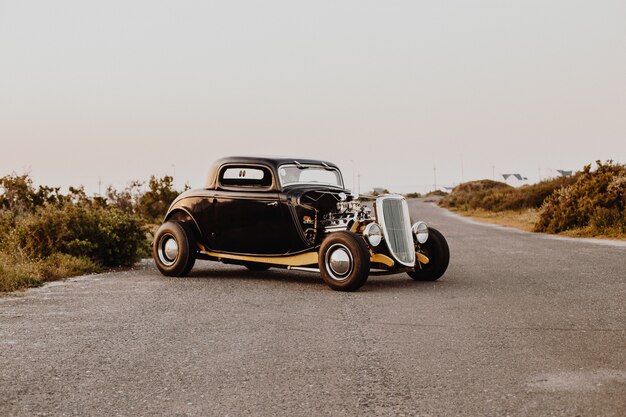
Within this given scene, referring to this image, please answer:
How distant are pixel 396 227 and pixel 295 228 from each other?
1.55m

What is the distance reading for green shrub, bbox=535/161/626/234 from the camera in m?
23.3

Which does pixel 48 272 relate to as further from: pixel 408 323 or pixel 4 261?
pixel 408 323

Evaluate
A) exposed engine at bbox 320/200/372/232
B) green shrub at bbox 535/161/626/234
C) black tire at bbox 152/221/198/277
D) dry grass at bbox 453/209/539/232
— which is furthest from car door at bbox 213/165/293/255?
dry grass at bbox 453/209/539/232

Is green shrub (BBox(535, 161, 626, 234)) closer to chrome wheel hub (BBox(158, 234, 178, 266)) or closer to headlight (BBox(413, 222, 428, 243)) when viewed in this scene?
headlight (BBox(413, 222, 428, 243))

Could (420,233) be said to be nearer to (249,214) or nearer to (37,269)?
(249,214)

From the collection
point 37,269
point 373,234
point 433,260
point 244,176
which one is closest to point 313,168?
point 244,176

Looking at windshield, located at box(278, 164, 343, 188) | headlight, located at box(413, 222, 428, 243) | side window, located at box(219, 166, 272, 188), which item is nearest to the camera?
headlight, located at box(413, 222, 428, 243)

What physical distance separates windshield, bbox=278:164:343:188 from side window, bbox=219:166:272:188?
28 centimetres

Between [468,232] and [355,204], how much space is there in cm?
1443

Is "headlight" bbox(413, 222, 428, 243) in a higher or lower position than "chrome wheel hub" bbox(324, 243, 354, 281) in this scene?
higher

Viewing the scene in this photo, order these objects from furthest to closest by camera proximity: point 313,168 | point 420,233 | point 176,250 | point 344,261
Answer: point 313,168 < point 176,250 < point 420,233 < point 344,261

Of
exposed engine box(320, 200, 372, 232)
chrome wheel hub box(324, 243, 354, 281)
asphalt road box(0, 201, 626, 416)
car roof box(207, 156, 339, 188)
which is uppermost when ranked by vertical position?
car roof box(207, 156, 339, 188)

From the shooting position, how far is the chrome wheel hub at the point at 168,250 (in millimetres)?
12430

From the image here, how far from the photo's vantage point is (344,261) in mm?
10281
